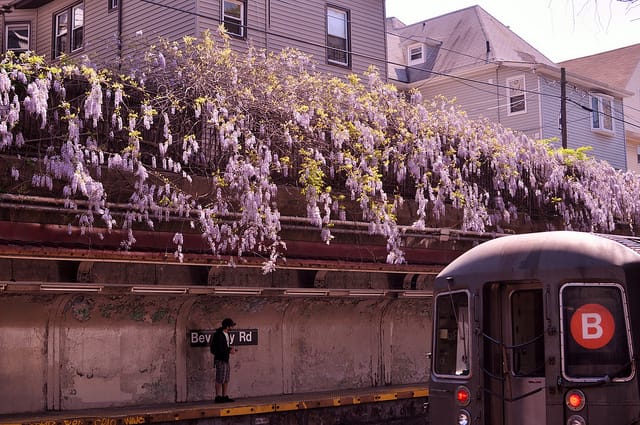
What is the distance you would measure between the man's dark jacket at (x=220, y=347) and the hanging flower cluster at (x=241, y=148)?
1563 mm

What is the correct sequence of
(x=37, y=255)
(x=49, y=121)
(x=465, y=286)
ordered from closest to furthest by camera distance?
(x=465, y=286), (x=37, y=255), (x=49, y=121)

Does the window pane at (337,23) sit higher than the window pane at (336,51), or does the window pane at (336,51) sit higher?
the window pane at (337,23)

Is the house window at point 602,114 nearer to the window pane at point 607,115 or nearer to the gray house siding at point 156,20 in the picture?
the window pane at point 607,115

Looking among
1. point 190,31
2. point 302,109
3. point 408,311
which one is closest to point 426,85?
point 190,31

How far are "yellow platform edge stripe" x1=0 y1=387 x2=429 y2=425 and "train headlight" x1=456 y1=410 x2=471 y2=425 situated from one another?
538 centimetres

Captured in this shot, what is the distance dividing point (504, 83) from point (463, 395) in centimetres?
2690

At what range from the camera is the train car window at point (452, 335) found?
932cm

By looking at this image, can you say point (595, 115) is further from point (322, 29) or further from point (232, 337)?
point (232, 337)

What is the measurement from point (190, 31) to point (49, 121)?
32.5 ft

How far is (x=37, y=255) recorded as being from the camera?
11.5m

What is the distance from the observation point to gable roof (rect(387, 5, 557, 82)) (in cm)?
3553

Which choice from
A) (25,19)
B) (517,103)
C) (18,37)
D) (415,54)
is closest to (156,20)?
(25,19)

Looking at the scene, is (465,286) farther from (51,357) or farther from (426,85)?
(426,85)

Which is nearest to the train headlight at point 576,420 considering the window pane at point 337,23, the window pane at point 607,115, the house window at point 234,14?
the house window at point 234,14
